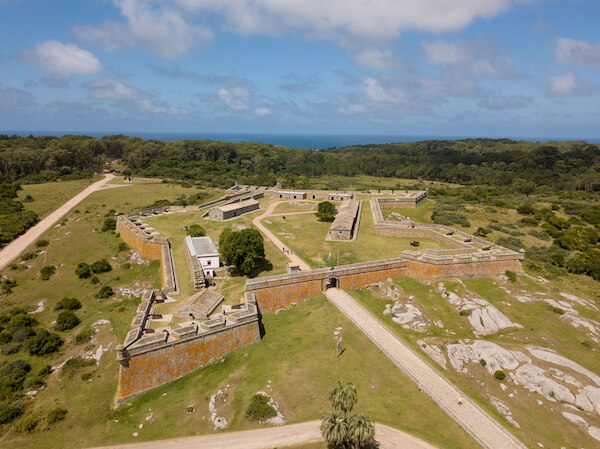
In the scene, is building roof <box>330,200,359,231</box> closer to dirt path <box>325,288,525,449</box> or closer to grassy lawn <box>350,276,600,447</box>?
grassy lawn <box>350,276,600,447</box>

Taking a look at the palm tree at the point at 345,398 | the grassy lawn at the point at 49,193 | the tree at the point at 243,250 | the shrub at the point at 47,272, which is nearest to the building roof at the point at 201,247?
the tree at the point at 243,250

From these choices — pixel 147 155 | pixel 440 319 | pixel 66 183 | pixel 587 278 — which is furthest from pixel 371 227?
pixel 147 155

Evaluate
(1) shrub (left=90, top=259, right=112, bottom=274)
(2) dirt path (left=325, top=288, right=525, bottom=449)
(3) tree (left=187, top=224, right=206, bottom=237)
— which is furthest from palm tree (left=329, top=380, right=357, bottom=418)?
(1) shrub (left=90, top=259, right=112, bottom=274)

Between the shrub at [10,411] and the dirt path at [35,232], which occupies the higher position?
the dirt path at [35,232]

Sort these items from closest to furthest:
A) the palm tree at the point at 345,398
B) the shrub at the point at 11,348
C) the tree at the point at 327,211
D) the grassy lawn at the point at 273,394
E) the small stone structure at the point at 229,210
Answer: the palm tree at the point at 345,398 < the grassy lawn at the point at 273,394 < the shrub at the point at 11,348 < the tree at the point at 327,211 < the small stone structure at the point at 229,210

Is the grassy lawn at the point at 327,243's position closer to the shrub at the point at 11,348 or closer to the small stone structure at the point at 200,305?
the small stone structure at the point at 200,305

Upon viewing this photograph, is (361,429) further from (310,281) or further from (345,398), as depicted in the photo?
(310,281)

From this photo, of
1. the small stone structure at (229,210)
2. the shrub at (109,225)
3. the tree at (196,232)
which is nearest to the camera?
the tree at (196,232)
